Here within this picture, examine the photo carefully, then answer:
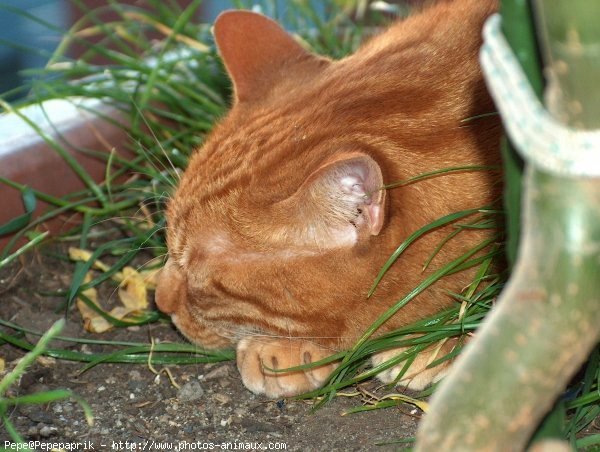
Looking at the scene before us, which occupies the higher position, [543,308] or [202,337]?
[543,308]

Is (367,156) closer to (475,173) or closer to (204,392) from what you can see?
(475,173)

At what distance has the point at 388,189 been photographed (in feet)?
5.56

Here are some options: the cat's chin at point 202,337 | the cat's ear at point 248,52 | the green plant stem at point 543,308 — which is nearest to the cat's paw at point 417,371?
the cat's chin at point 202,337

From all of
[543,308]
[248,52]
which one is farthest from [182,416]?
[543,308]

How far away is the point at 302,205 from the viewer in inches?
66.6

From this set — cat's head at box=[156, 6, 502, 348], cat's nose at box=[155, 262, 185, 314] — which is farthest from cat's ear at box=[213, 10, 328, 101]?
cat's nose at box=[155, 262, 185, 314]

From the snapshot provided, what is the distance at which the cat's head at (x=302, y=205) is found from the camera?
1697 millimetres

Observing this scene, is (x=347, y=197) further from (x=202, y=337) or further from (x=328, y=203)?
(x=202, y=337)

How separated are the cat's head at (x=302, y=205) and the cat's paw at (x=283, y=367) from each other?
6 centimetres

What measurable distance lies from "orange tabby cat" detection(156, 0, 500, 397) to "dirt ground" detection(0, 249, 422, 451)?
77 mm

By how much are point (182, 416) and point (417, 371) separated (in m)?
0.53

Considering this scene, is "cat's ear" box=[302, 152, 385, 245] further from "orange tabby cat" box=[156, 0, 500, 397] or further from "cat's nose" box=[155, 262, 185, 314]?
"cat's nose" box=[155, 262, 185, 314]

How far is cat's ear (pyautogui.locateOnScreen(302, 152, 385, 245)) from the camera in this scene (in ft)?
5.15

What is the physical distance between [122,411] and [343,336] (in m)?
0.53
